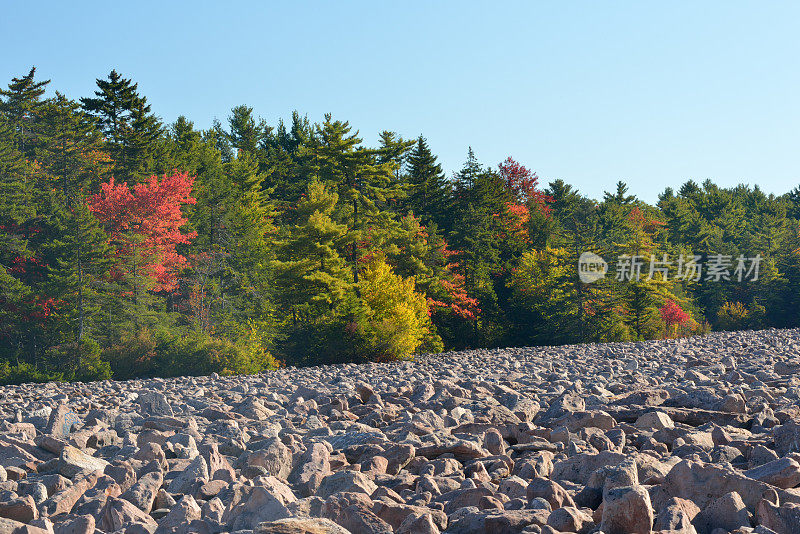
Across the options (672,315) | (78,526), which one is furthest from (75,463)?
(672,315)

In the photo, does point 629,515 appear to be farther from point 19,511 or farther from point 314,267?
point 314,267

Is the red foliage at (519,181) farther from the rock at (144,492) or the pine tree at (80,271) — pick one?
the rock at (144,492)

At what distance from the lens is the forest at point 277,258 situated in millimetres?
26562

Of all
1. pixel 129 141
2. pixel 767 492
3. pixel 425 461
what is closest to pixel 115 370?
pixel 129 141

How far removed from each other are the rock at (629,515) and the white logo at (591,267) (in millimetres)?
35590

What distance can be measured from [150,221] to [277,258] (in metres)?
5.77

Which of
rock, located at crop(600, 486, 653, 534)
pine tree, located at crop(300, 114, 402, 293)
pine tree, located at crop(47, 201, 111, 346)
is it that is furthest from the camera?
pine tree, located at crop(300, 114, 402, 293)

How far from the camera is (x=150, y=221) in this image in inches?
1220

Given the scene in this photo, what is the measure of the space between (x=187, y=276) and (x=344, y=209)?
8.30m

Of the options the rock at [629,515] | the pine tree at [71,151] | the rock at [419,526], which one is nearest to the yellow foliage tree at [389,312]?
the pine tree at [71,151]

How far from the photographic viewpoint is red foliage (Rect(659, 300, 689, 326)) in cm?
4253

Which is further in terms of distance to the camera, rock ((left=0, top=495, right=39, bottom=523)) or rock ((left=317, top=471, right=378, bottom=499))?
rock ((left=317, top=471, right=378, bottom=499))

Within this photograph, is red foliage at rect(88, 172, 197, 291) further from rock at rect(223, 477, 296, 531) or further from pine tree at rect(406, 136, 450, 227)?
rock at rect(223, 477, 296, 531)

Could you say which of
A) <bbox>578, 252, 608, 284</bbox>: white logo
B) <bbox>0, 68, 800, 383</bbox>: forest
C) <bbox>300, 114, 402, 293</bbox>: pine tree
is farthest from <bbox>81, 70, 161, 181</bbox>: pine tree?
<bbox>578, 252, 608, 284</bbox>: white logo
